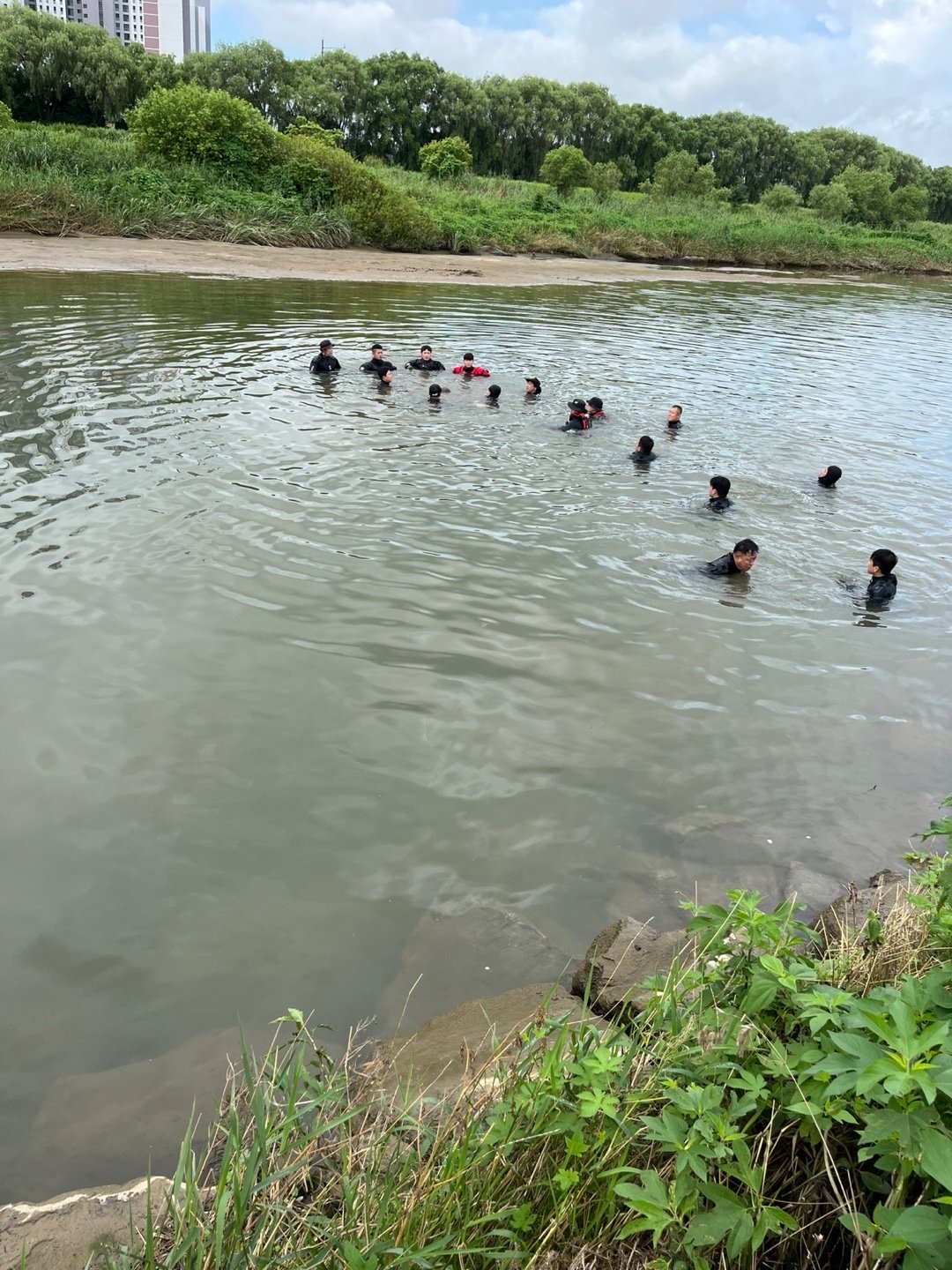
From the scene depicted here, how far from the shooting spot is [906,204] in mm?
63469

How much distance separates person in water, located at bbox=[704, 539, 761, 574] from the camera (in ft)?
29.4

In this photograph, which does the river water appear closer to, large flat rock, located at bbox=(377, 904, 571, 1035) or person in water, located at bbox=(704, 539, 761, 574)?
large flat rock, located at bbox=(377, 904, 571, 1035)

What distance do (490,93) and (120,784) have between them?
7854 cm

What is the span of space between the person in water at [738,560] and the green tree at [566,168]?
1780 inches

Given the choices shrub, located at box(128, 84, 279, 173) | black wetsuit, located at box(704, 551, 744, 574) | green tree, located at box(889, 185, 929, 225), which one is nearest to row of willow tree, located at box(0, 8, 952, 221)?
green tree, located at box(889, 185, 929, 225)

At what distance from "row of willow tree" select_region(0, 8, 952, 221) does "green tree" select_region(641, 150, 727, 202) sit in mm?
16192

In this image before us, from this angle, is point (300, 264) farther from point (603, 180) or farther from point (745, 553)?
point (603, 180)

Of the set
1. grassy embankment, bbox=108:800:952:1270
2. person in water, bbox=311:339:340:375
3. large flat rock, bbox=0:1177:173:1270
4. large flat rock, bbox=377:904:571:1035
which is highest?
person in water, bbox=311:339:340:375

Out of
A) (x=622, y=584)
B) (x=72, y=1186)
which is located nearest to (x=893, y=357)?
(x=622, y=584)

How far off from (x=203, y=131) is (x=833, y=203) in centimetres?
4787

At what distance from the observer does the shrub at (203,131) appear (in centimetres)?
3112

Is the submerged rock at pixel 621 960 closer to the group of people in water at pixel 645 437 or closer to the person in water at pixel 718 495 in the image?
the group of people in water at pixel 645 437

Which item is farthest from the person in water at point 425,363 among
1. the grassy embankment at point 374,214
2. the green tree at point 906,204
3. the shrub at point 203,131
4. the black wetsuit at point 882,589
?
the green tree at point 906,204

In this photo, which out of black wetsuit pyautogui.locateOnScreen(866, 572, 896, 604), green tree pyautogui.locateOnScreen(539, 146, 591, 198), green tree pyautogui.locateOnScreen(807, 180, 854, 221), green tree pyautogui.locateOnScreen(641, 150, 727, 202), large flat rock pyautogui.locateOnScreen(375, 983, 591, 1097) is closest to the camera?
large flat rock pyautogui.locateOnScreen(375, 983, 591, 1097)
